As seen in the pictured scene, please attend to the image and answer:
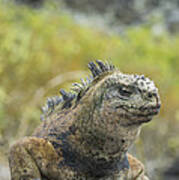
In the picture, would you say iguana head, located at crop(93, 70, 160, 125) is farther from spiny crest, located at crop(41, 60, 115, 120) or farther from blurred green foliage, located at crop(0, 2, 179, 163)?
blurred green foliage, located at crop(0, 2, 179, 163)

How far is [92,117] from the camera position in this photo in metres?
2.85

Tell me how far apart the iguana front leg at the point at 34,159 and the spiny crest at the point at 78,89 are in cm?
42

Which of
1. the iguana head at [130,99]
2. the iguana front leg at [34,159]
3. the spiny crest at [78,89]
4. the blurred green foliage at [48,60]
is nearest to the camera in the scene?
the iguana head at [130,99]

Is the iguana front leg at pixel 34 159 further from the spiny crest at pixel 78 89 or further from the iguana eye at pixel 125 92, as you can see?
the iguana eye at pixel 125 92

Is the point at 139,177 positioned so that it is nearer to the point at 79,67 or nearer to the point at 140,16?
the point at 79,67

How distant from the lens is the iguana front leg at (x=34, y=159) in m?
2.92

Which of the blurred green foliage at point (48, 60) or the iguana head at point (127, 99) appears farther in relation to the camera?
the blurred green foliage at point (48, 60)

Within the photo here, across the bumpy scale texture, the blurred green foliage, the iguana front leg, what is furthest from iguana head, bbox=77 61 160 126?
the blurred green foliage

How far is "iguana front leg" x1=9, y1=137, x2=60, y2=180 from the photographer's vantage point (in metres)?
2.92

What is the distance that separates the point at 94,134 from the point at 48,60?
1225 cm

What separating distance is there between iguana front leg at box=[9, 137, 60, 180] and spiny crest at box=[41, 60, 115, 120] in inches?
16.5

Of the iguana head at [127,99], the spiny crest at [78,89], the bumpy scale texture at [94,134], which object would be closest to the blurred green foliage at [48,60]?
the spiny crest at [78,89]

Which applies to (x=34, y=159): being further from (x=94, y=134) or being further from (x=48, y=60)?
(x=48, y=60)

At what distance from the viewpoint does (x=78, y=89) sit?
3148mm
